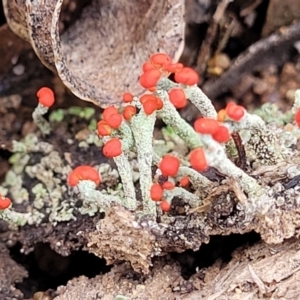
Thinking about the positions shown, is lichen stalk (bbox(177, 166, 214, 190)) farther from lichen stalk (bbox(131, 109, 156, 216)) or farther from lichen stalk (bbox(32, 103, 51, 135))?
lichen stalk (bbox(32, 103, 51, 135))

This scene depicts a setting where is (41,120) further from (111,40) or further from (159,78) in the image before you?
(159,78)

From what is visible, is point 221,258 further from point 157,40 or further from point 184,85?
point 157,40

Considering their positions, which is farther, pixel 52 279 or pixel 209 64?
pixel 209 64

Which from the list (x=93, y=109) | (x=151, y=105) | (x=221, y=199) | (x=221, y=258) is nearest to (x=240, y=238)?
(x=221, y=258)

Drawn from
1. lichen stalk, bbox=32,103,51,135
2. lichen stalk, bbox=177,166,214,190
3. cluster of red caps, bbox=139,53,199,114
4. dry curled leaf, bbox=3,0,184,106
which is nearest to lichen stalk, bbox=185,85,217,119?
cluster of red caps, bbox=139,53,199,114

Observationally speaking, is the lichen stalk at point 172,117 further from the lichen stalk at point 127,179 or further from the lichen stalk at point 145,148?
the lichen stalk at point 127,179

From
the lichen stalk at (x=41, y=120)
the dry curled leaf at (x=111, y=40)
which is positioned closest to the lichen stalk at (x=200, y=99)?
Result: the dry curled leaf at (x=111, y=40)
